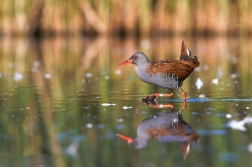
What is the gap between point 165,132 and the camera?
5.75m

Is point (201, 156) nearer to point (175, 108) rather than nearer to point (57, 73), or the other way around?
point (175, 108)

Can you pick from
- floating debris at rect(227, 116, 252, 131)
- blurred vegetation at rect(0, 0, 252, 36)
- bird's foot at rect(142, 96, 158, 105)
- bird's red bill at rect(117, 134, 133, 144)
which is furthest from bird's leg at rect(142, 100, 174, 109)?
blurred vegetation at rect(0, 0, 252, 36)

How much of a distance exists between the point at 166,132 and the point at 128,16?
2071 centimetres

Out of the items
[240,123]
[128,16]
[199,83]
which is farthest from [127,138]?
[128,16]

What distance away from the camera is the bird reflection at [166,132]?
5.31m

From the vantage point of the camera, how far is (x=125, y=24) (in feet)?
88.2

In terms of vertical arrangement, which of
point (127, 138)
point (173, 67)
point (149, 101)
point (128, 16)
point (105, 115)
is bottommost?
point (127, 138)

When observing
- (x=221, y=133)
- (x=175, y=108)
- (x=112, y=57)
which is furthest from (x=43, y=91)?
(x=112, y=57)

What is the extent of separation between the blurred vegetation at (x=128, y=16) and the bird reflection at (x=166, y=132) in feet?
Result: 63.8

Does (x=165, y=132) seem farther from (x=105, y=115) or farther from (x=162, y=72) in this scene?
(x=162, y=72)

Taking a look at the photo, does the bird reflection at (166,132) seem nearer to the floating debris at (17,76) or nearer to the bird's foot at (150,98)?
the bird's foot at (150,98)

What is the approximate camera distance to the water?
4.80m

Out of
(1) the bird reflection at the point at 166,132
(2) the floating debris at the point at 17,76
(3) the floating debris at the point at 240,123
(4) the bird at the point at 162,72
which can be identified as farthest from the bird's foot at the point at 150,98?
(2) the floating debris at the point at 17,76

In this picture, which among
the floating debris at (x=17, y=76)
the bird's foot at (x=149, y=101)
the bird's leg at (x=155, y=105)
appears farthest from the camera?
the floating debris at (x=17, y=76)
